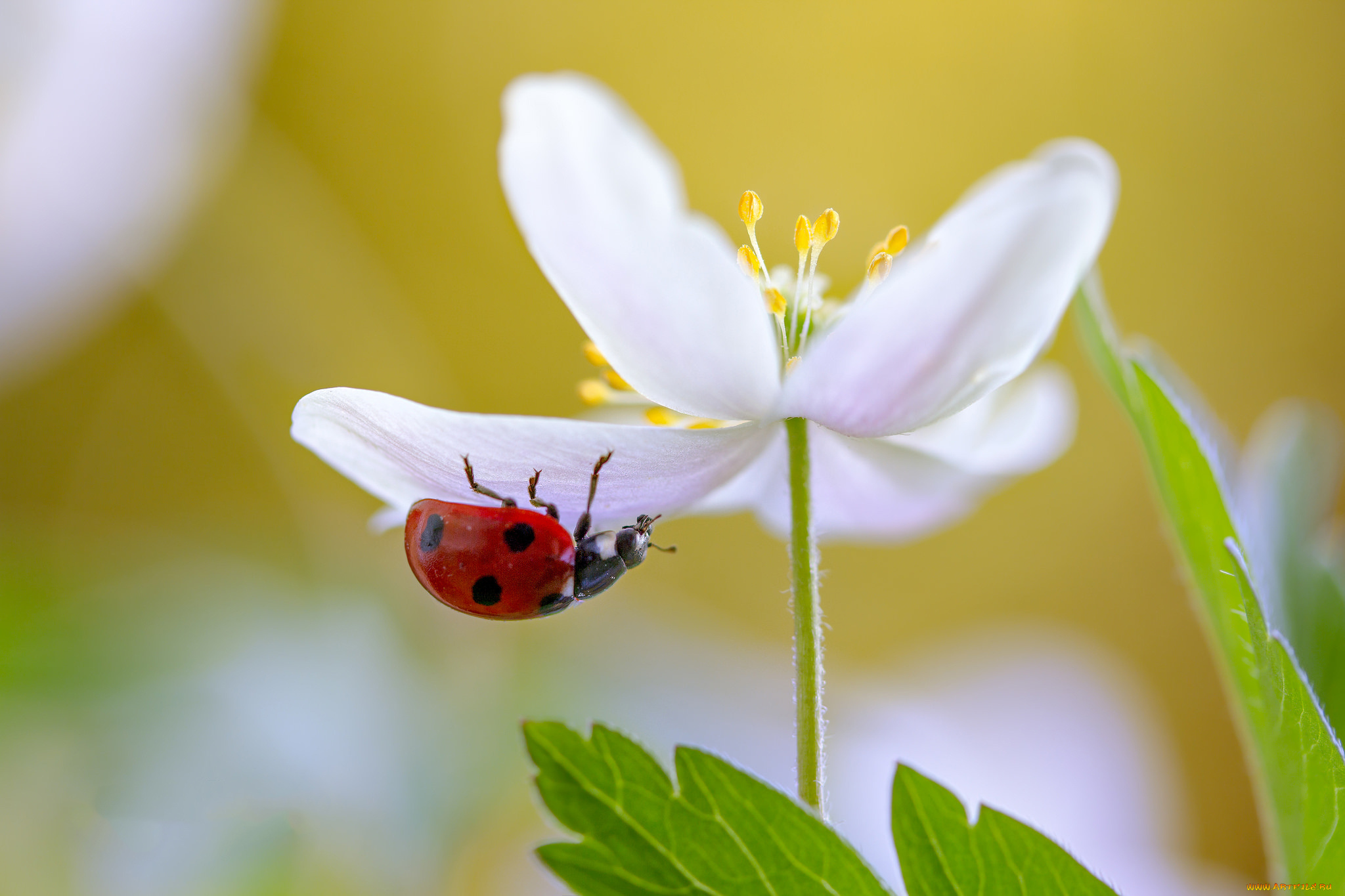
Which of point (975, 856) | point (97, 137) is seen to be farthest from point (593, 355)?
point (97, 137)

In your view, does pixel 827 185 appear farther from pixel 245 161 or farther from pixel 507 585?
pixel 507 585

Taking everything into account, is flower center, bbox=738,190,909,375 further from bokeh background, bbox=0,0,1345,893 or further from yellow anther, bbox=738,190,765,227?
bokeh background, bbox=0,0,1345,893

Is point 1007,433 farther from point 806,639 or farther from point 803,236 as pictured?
point 806,639

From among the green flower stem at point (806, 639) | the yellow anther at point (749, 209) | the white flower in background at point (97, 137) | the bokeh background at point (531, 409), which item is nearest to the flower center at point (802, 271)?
the yellow anther at point (749, 209)

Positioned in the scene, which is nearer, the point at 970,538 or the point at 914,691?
the point at 914,691

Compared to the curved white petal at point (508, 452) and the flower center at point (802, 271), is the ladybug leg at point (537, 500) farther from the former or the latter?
the flower center at point (802, 271)

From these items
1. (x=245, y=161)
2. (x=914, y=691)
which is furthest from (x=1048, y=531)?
(x=245, y=161)
